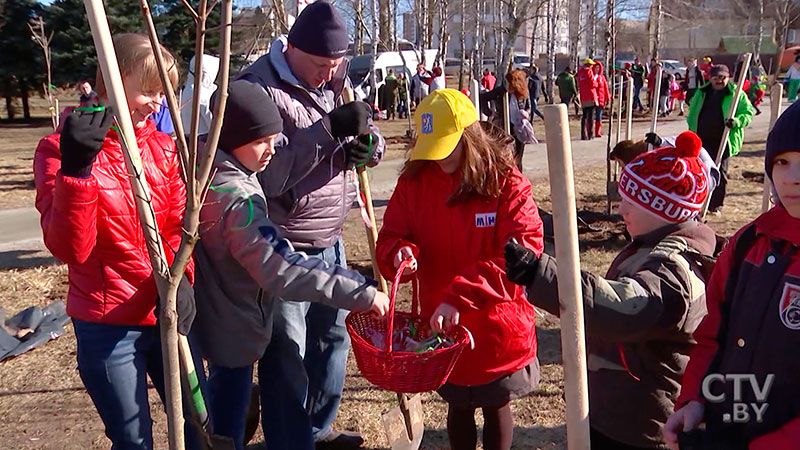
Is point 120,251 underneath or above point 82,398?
above

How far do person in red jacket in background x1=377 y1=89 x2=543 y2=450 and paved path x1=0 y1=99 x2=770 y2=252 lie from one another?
20.5 ft

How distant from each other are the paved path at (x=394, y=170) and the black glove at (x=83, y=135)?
6462 millimetres

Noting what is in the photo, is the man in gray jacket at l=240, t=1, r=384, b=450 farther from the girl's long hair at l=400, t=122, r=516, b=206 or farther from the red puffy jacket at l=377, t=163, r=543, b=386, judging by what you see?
the girl's long hair at l=400, t=122, r=516, b=206

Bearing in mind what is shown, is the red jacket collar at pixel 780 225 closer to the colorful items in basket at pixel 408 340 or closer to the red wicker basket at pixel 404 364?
the red wicker basket at pixel 404 364

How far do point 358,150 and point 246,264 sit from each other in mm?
857

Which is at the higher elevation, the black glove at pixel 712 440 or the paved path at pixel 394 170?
the black glove at pixel 712 440

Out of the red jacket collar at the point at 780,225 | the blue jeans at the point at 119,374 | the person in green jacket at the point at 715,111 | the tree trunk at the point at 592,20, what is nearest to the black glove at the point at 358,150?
the blue jeans at the point at 119,374

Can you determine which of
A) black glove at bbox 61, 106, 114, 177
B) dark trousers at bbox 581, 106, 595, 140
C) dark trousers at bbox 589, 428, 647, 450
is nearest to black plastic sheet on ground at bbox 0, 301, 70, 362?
black glove at bbox 61, 106, 114, 177

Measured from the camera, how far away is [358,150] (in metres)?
2.86

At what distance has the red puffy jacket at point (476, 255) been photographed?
7.83 ft

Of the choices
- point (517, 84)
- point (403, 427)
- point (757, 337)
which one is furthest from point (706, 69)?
point (757, 337)

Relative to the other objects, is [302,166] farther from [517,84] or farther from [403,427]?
[517,84]

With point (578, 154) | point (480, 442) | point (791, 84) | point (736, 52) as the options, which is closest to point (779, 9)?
point (736, 52)

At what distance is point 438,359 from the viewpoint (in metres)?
2.19
